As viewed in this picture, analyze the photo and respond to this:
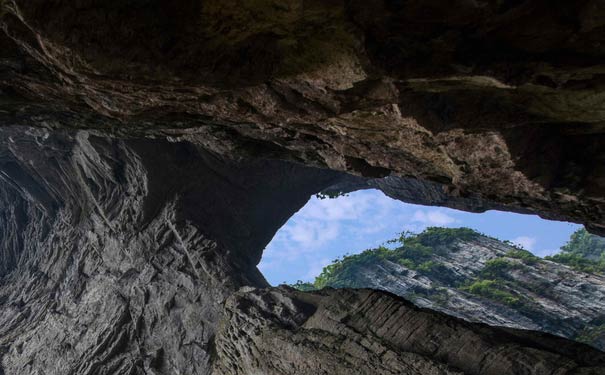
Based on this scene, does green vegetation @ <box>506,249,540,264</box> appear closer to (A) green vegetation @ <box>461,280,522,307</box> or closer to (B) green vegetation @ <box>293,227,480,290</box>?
(A) green vegetation @ <box>461,280,522,307</box>

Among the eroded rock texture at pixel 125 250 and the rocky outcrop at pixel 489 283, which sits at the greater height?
the rocky outcrop at pixel 489 283

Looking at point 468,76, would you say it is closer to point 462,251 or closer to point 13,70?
point 13,70

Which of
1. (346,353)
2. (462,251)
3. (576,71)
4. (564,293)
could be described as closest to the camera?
(576,71)

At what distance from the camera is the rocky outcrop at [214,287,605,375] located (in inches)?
385

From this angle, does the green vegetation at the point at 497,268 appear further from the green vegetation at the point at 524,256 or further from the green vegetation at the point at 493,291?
the green vegetation at the point at 493,291

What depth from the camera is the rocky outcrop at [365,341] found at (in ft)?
32.1

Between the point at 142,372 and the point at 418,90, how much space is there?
15593mm

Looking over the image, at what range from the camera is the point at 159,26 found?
4.91 m

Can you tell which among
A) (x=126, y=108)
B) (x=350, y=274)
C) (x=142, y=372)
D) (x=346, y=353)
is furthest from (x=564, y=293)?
(x=126, y=108)

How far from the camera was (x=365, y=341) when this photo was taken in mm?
11492

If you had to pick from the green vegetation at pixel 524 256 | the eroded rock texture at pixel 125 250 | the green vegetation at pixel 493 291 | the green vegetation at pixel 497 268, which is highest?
the green vegetation at pixel 524 256

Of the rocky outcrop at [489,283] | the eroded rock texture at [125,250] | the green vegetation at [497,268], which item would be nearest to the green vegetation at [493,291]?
the rocky outcrop at [489,283]

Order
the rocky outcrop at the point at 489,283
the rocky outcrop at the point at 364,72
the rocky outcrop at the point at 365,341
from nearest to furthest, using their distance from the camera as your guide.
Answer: the rocky outcrop at the point at 364,72 < the rocky outcrop at the point at 365,341 < the rocky outcrop at the point at 489,283

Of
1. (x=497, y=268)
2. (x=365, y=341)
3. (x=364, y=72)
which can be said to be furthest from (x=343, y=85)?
(x=497, y=268)
